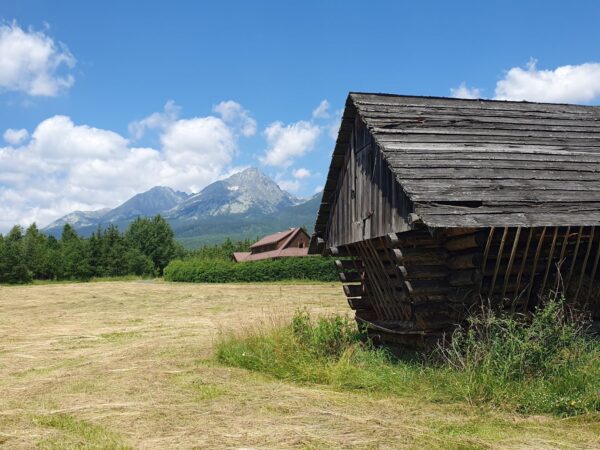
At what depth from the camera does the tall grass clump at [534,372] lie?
6344 mm

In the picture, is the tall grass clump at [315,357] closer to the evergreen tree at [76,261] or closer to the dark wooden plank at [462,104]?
the dark wooden plank at [462,104]

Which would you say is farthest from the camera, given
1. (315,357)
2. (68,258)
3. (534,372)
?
(68,258)

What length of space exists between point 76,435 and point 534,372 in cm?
557

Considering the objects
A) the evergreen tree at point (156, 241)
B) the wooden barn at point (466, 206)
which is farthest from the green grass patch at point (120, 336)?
the evergreen tree at point (156, 241)

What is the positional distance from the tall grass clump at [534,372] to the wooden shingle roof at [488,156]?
1.56 m

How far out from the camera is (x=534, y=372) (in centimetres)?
689

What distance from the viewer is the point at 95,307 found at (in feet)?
88.4

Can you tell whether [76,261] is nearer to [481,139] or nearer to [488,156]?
[481,139]

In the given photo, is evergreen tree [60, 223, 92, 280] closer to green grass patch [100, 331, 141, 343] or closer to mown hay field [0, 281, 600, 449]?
green grass patch [100, 331, 141, 343]

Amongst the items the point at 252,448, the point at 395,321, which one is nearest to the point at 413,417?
the point at 252,448

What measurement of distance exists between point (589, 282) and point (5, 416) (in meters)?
8.96

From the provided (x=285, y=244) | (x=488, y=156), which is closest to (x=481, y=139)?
(x=488, y=156)

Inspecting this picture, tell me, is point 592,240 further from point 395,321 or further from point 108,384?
point 108,384

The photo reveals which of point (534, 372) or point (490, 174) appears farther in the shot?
point (490, 174)
